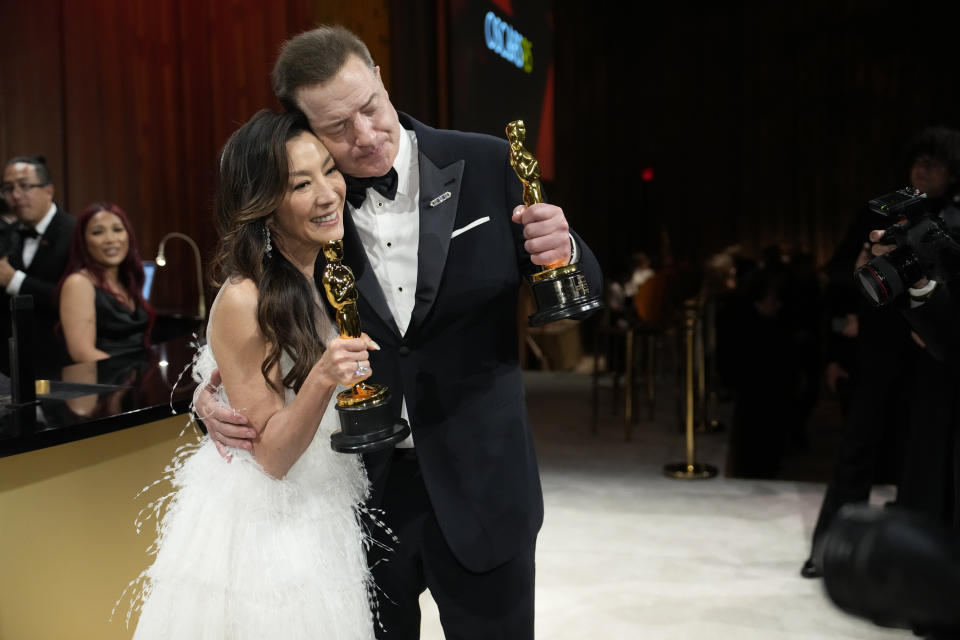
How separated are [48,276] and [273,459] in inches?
158

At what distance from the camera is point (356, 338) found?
4.98ft

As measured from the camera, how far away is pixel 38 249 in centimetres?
516

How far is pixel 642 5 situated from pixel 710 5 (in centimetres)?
110

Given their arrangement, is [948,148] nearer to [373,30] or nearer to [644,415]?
[373,30]

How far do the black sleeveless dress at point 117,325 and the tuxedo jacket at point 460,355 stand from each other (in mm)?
3144

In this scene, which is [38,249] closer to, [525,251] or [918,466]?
[525,251]

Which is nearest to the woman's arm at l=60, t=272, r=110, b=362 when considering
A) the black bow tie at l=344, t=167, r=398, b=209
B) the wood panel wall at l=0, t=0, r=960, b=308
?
the black bow tie at l=344, t=167, r=398, b=209

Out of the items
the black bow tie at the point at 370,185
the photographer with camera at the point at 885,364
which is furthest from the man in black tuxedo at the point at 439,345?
the photographer with camera at the point at 885,364

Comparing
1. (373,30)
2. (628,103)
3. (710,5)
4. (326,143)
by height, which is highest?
(710,5)

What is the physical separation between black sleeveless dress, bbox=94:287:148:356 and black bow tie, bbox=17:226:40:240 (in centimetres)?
103

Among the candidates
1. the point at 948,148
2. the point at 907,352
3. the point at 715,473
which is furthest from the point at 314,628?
the point at 715,473

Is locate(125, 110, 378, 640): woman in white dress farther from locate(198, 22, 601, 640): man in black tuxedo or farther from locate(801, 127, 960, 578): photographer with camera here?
locate(801, 127, 960, 578): photographer with camera

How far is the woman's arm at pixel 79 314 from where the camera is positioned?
435 centimetres

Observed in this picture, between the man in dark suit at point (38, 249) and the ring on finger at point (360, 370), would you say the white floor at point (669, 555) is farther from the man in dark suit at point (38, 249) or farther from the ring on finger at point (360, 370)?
the man in dark suit at point (38, 249)
